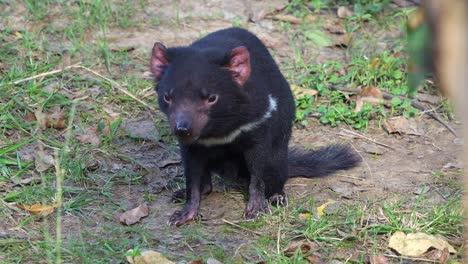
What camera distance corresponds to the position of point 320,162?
14.5 feet

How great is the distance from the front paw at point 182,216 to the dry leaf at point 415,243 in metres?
1.00

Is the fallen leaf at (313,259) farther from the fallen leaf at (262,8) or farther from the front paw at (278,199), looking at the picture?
the fallen leaf at (262,8)

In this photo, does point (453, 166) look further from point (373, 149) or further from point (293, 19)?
point (293, 19)

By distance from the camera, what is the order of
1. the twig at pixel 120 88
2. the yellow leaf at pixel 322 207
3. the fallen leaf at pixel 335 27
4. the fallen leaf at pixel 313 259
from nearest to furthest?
the fallen leaf at pixel 313 259 < the yellow leaf at pixel 322 207 < the twig at pixel 120 88 < the fallen leaf at pixel 335 27

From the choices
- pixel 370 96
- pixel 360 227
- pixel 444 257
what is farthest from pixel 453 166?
pixel 444 257

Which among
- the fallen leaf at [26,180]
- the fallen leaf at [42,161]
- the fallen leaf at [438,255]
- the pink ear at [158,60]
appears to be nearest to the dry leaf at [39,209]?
the fallen leaf at [26,180]

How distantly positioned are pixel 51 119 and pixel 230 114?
1507mm

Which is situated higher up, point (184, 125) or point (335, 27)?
point (184, 125)

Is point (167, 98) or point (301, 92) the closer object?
point (167, 98)

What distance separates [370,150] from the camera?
4777 mm

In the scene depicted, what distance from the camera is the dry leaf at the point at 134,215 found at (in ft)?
12.5

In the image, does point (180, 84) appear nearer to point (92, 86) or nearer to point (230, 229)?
point (230, 229)

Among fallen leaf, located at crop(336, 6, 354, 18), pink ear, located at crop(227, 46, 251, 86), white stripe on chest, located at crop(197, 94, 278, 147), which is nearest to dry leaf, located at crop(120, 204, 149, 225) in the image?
white stripe on chest, located at crop(197, 94, 278, 147)

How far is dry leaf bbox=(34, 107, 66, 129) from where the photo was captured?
4664 millimetres
